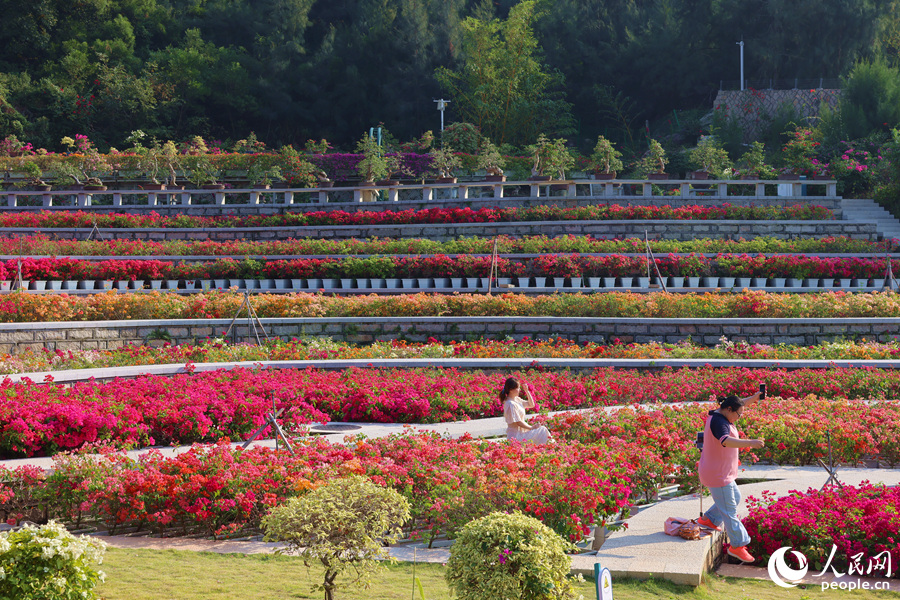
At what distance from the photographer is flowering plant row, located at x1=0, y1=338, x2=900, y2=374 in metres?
12.7

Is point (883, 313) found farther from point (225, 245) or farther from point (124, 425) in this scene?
point (225, 245)

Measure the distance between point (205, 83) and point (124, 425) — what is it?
35.3 meters

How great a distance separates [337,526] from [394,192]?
21201 mm

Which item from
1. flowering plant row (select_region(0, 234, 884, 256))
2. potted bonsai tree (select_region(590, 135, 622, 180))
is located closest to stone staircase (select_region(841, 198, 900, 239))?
flowering plant row (select_region(0, 234, 884, 256))

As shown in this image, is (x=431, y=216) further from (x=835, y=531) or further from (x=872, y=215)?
(x=835, y=531)

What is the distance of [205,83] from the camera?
41.4 meters

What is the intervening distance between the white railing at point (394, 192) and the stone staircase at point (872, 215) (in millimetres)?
707

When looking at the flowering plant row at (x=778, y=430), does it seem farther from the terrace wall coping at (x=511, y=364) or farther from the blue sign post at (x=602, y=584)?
the blue sign post at (x=602, y=584)

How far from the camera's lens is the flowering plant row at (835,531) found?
628 centimetres

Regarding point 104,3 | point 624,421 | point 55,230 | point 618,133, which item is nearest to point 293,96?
point 104,3

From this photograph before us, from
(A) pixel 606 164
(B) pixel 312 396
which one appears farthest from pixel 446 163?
(B) pixel 312 396

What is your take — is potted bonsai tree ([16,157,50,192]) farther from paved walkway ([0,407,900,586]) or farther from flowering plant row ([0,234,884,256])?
paved walkway ([0,407,900,586])
